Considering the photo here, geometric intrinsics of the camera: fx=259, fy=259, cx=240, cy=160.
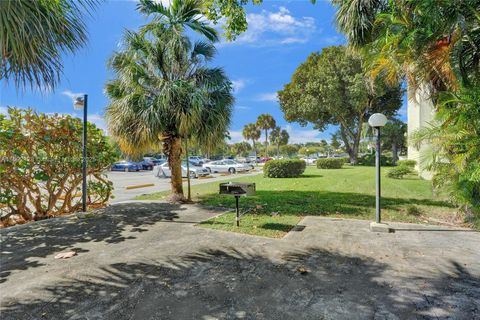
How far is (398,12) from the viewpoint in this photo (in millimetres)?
4262

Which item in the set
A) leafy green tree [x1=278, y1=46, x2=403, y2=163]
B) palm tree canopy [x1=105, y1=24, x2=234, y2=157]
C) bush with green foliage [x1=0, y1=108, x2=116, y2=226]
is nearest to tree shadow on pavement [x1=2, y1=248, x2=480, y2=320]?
bush with green foliage [x1=0, y1=108, x2=116, y2=226]

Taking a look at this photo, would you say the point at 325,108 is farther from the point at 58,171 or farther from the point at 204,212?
the point at 58,171

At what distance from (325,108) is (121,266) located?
1003 inches

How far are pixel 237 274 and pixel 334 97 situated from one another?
79.2 feet

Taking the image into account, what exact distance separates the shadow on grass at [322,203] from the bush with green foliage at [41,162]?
11.9 feet

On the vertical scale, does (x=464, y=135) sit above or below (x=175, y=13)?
below

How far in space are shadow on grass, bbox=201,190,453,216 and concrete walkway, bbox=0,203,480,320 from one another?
1.63m

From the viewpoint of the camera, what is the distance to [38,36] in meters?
2.73

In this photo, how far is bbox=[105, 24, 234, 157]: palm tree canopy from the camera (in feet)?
23.0

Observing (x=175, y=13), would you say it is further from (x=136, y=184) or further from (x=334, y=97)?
(x=334, y=97)

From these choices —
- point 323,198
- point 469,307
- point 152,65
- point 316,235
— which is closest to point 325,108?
point 323,198

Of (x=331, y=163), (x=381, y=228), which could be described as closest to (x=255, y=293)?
(x=381, y=228)

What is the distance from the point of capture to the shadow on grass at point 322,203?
22.7 feet

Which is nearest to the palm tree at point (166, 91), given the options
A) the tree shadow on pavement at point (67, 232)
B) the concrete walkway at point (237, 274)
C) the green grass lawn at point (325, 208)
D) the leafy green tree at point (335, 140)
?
the tree shadow on pavement at point (67, 232)
